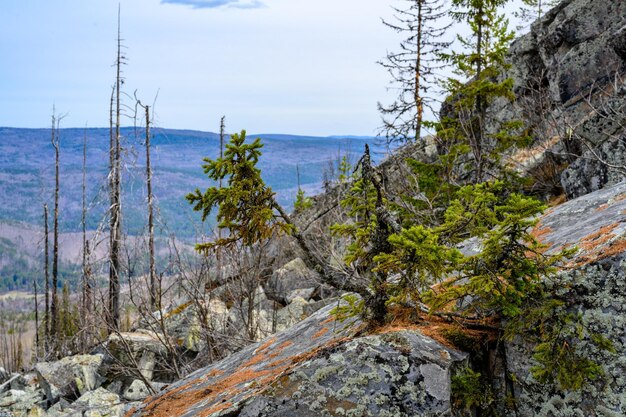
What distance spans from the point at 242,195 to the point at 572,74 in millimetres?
13750

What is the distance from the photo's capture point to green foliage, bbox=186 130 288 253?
13.0 ft

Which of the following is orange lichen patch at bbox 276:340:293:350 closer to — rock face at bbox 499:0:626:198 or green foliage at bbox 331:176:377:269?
green foliage at bbox 331:176:377:269

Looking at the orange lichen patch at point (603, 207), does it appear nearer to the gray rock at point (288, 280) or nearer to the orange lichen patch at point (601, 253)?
the orange lichen patch at point (601, 253)

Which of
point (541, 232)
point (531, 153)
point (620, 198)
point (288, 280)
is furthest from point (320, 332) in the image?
point (288, 280)

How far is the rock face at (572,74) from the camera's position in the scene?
1019 centimetres

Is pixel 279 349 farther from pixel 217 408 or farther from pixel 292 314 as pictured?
pixel 292 314

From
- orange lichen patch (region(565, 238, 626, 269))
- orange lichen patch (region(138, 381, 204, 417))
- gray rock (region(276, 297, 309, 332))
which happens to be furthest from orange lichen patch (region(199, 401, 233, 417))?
gray rock (region(276, 297, 309, 332))

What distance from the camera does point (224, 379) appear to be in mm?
4348

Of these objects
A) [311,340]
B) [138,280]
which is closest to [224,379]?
[311,340]

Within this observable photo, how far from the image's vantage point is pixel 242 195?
3.95 metres

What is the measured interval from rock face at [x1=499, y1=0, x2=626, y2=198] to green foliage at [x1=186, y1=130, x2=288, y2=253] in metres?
6.72

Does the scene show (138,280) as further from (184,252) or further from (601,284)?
(601,284)

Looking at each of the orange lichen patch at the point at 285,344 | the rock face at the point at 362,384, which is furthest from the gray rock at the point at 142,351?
the rock face at the point at 362,384

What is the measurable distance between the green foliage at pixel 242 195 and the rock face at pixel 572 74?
6.72m
